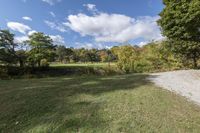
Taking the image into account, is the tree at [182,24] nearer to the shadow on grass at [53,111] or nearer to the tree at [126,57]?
the tree at [126,57]

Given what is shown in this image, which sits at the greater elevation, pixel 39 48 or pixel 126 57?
pixel 39 48

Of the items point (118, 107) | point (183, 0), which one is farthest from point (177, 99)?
point (183, 0)

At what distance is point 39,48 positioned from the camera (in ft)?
94.3

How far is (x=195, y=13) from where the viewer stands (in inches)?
431

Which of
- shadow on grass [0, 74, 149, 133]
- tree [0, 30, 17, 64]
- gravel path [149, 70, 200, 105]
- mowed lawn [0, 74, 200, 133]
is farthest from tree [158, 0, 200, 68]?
tree [0, 30, 17, 64]

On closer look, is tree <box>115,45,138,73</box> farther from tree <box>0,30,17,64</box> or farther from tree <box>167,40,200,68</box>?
tree <box>0,30,17,64</box>

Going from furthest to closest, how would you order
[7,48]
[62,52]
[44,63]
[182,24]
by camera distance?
1. [62,52]
2. [44,63]
3. [7,48]
4. [182,24]

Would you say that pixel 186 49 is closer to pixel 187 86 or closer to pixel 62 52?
pixel 187 86

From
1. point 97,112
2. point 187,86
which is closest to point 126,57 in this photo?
point 187,86

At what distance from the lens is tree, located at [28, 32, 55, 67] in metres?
27.7

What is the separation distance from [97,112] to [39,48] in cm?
2682

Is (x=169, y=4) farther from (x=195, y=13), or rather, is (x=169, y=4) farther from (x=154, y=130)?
(x=154, y=130)

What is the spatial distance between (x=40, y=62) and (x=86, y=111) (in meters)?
26.0

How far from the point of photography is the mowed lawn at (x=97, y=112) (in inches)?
138
